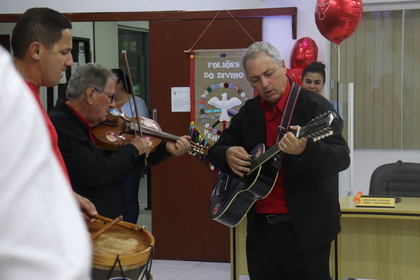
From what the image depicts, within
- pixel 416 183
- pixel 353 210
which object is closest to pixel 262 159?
pixel 353 210

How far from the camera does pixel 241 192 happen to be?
2594 millimetres

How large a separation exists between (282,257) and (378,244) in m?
1.47

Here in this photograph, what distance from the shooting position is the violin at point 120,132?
2.88 metres

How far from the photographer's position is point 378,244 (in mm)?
3729

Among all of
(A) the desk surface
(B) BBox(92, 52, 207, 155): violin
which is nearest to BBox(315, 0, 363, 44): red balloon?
(A) the desk surface

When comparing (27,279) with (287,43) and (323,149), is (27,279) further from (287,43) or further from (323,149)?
(287,43)

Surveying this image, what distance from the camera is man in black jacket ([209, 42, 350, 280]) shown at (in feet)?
7.86

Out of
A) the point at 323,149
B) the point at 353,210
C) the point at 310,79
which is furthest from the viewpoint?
the point at 310,79

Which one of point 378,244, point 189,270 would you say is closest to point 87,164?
point 378,244

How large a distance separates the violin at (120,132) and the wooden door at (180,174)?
2.19 m

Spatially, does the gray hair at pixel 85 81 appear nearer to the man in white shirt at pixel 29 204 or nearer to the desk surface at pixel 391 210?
the desk surface at pixel 391 210

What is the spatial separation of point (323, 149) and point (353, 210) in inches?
58.1

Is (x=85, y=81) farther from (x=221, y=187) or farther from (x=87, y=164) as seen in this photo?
(x=221, y=187)

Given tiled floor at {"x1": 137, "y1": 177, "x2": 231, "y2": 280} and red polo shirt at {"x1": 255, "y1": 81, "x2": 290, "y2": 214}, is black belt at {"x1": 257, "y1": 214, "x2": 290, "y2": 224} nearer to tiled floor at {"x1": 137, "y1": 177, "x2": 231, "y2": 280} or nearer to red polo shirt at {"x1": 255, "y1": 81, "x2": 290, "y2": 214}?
red polo shirt at {"x1": 255, "y1": 81, "x2": 290, "y2": 214}
